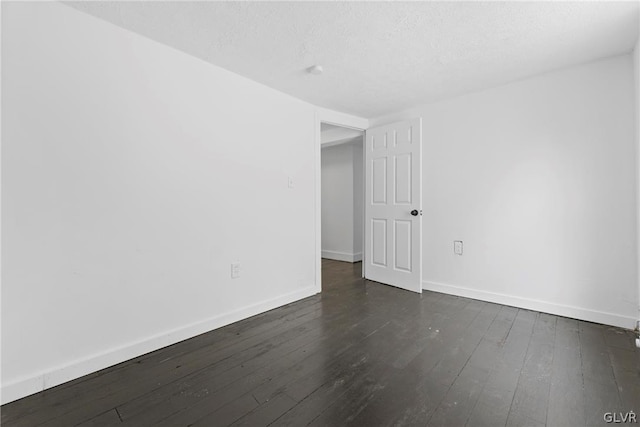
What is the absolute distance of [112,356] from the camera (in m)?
1.89

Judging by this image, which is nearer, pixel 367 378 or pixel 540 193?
pixel 367 378

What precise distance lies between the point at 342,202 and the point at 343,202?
26 mm

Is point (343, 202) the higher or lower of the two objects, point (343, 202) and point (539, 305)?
the higher

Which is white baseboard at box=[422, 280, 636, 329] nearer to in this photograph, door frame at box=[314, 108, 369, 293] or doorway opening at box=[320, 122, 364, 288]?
door frame at box=[314, 108, 369, 293]

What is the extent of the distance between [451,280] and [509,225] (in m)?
0.86

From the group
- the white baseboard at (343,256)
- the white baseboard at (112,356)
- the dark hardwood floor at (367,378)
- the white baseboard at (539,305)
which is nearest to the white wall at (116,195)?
the white baseboard at (112,356)

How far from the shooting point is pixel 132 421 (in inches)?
54.9

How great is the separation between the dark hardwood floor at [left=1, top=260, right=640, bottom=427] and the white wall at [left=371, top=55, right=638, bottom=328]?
0.38m

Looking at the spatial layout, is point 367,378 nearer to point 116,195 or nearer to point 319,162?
point 116,195

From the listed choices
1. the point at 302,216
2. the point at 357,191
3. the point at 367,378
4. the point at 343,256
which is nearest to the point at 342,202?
the point at 357,191

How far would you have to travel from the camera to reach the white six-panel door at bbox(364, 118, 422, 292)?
134 inches

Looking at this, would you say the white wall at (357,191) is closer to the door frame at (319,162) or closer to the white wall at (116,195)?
the door frame at (319,162)

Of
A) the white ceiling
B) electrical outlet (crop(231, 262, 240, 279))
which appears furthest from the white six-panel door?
electrical outlet (crop(231, 262, 240, 279))

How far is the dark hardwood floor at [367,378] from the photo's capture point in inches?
56.1
